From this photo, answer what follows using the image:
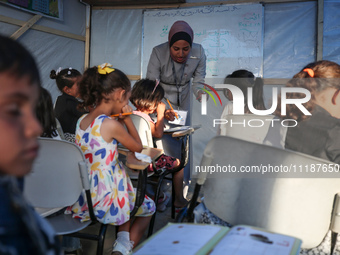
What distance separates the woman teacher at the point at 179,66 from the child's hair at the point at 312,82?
187cm

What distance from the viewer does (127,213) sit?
5.47 feet

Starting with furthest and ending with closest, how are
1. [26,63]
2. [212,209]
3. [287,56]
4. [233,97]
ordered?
[287,56] → [233,97] → [212,209] → [26,63]

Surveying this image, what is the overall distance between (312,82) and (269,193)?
19.6 inches

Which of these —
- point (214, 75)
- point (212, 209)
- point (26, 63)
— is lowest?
A: point (212, 209)

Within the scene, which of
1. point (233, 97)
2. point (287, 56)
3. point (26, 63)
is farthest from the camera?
point (287, 56)

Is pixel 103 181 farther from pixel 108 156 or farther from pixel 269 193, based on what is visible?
pixel 269 193

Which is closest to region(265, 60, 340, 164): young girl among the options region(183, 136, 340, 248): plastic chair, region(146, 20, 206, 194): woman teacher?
region(183, 136, 340, 248): plastic chair

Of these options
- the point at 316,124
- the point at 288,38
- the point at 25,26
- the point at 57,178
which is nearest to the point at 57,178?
the point at 57,178

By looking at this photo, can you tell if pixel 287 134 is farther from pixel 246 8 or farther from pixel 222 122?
pixel 246 8

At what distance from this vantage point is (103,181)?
1635 millimetres

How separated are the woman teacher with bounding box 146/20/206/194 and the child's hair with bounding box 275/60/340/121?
1874 millimetres

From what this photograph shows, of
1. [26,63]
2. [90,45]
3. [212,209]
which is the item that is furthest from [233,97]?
[90,45]

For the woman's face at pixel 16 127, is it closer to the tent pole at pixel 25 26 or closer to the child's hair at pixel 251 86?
the child's hair at pixel 251 86

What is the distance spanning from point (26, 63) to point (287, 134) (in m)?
1.00
